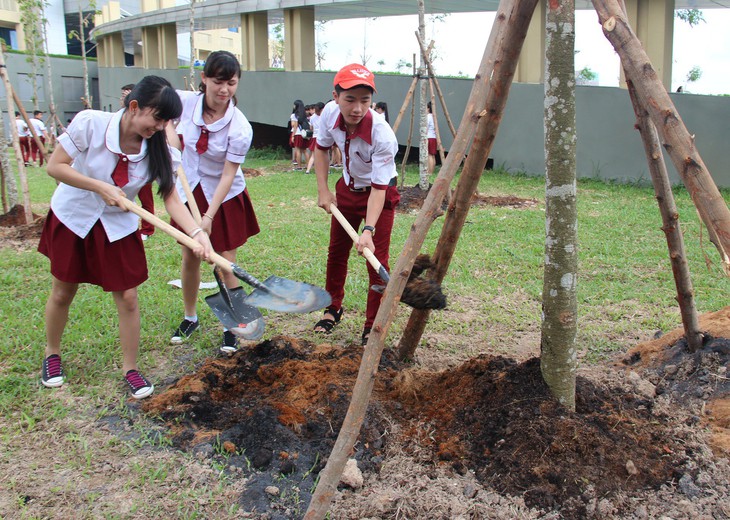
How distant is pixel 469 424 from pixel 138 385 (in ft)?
5.53

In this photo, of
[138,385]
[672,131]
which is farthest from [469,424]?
[138,385]

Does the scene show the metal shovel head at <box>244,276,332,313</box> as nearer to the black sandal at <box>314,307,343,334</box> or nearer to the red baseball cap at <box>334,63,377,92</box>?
the black sandal at <box>314,307,343,334</box>

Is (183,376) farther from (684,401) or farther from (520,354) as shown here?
(684,401)

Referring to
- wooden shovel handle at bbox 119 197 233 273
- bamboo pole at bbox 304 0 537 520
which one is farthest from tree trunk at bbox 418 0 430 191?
bamboo pole at bbox 304 0 537 520

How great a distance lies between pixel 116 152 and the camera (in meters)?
3.00

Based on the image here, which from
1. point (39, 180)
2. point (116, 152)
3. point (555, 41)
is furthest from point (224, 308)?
point (39, 180)

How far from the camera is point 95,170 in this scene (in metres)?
3.02

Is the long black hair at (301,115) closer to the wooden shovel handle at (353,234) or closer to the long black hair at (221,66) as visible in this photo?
the wooden shovel handle at (353,234)

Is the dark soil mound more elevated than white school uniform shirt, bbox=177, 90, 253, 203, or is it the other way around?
white school uniform shirt, bbox=177, 90, 253, 203

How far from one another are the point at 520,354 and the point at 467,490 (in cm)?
163

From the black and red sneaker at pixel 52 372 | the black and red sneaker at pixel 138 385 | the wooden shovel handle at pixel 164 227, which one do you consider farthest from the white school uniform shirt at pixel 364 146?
the black and red sneaker at pixel 52 372

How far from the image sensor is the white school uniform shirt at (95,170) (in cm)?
294

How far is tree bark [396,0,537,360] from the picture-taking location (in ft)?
7.68

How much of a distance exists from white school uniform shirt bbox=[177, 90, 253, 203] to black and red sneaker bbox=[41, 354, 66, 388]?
1.14 meters
